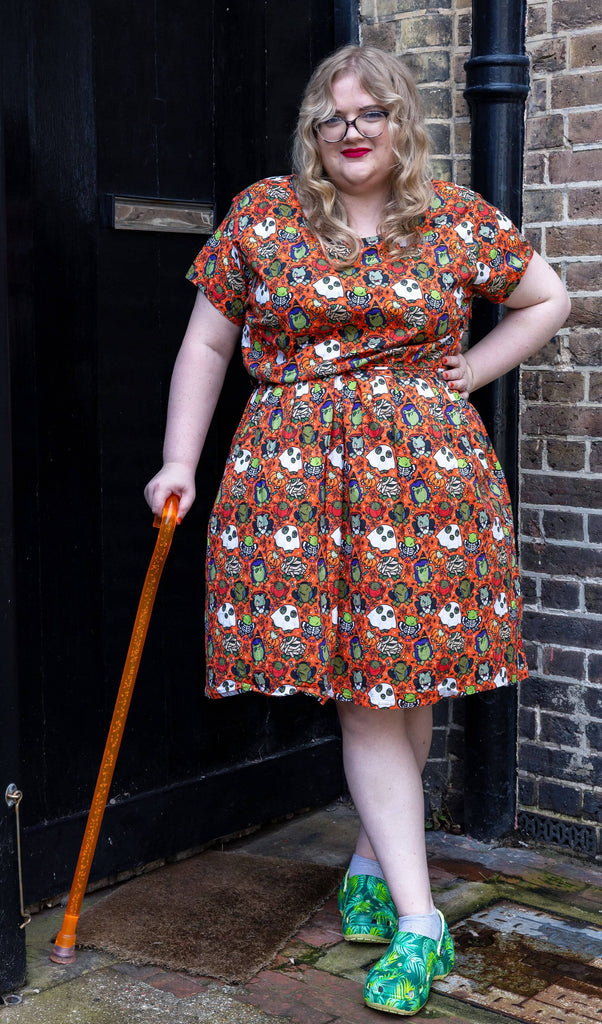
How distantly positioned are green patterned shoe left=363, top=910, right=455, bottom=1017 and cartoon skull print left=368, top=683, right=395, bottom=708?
0.50 meters

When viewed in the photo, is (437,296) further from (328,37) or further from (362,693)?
(328,37)

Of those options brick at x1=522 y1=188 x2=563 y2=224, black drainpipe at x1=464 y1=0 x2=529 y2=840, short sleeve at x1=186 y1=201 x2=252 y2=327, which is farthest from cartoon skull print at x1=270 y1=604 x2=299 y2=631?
brick at x1=522 y1=188 x2=563 y2=224

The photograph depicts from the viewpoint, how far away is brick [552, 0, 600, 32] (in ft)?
9.93

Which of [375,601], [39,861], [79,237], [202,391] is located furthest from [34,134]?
[39,861]

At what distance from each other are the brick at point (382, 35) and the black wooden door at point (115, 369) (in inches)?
4.1

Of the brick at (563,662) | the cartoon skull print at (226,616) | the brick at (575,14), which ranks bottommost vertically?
the brick at (563,662)

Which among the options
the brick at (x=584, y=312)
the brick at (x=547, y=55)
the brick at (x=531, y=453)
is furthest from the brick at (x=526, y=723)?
the brick at (x=547, y=55)

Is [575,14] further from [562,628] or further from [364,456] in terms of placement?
[562,628]

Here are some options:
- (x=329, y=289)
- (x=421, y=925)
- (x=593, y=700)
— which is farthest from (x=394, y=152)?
(x=421, y=925)

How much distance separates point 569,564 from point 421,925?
1057 mm

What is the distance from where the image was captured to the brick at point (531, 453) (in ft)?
10.7

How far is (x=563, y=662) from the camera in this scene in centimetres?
326

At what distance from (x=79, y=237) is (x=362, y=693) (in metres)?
1.25

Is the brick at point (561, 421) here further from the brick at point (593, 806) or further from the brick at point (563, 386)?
the brick at point (593, 806)
